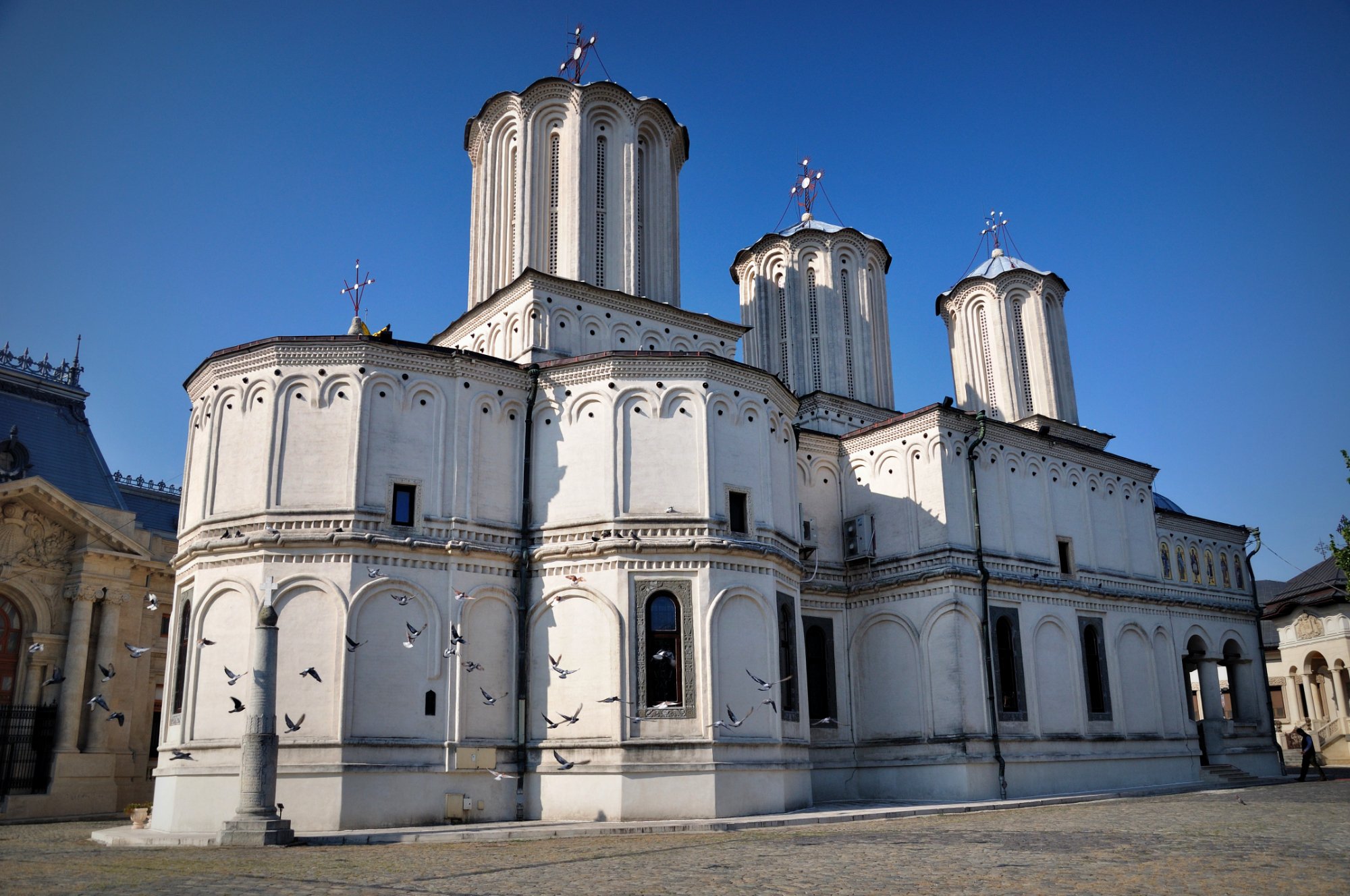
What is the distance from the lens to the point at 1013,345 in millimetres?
40844

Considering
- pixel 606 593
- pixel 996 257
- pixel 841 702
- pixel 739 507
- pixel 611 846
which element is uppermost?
pixel 996 257

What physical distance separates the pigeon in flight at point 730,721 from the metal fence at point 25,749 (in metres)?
20.2

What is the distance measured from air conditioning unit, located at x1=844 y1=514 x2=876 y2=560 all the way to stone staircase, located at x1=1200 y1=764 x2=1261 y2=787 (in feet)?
45.0

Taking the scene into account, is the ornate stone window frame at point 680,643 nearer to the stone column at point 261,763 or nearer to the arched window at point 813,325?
the stone column at point 261,763

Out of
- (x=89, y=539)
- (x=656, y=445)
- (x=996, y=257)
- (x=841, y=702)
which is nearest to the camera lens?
(x=656, y=445)

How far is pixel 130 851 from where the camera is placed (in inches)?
693

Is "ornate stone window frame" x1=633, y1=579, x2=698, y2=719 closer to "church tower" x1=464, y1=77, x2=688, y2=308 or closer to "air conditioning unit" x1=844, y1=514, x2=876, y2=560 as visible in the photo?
"air conditioning unit" x1=844, y1=514, x2=876, y2=560

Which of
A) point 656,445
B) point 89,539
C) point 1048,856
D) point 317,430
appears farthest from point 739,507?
point 89,539

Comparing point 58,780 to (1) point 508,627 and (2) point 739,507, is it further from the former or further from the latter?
(2) point 739,507

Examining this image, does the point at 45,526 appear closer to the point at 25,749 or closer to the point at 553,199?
the point at 25,749

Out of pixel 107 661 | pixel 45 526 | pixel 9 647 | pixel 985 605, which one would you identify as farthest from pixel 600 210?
pixel 9 647

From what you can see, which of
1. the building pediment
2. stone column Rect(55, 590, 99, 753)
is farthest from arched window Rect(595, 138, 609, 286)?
stone column Rect(55, 590, 99, 753)

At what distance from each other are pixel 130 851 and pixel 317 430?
31.1ft

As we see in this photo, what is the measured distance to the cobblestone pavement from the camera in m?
11.9
